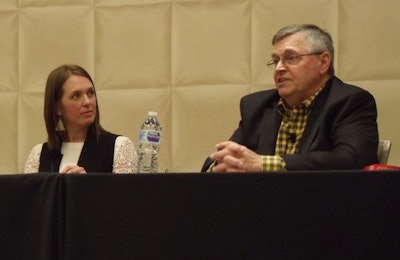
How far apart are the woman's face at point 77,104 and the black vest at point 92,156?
8cm

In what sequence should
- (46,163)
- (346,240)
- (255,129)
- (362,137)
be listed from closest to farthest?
(346,240) → (362,137) → (255,129) → (46,163)

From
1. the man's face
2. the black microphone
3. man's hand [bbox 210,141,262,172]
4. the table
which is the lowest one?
the table

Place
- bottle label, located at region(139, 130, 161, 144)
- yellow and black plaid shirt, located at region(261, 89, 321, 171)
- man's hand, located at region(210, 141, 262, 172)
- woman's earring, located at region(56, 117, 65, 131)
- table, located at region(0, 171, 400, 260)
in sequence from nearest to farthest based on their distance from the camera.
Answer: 1. table, located at region(0, 171, 400, 260)
2. man's hand, located at region(210, 141, 262, 172)
3. yellow and black plaid shirt, located at region(261, 89, 321, 171)
4. bottle label, located at region(139, 130, 161, 144)
5. woman's earring, located at region(56, 117, 65, 131)

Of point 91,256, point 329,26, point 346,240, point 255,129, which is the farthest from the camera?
point 329,26

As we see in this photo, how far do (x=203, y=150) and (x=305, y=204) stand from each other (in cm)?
175

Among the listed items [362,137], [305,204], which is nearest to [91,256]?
[305,204]

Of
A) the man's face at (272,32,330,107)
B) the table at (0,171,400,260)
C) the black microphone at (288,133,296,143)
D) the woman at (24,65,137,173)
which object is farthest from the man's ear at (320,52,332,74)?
the table at (0,171,400,260)

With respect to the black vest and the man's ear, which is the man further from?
the black vest

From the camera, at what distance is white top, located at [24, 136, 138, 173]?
8.84 feet

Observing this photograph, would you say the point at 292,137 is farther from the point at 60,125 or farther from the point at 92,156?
the point at 60,125

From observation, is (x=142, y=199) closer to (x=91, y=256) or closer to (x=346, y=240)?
(x=91, y=256)

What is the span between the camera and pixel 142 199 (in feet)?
4.88

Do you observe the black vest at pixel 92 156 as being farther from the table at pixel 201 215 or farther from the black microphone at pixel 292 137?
the table at pixel 201 215

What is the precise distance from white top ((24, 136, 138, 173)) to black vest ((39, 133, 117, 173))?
2cm
